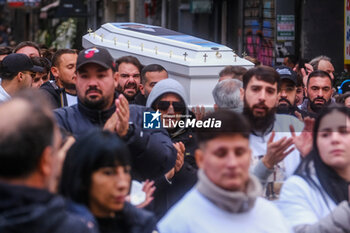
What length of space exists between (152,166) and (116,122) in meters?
0.54

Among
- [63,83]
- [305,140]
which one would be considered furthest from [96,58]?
[63,83]

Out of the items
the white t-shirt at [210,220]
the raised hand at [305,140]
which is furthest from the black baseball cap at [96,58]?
the white t-shirt at [210,220]

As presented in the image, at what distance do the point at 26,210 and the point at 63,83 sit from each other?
4787 millimetres

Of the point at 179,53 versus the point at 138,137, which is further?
the point at 179,53

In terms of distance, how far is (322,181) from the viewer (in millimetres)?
4199

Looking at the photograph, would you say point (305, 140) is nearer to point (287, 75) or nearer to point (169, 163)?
point (169, 163)

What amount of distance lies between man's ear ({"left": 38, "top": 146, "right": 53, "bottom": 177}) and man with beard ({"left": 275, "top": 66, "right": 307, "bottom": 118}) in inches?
107

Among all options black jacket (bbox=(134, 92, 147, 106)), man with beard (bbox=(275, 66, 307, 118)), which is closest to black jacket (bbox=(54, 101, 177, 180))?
man with beard (bbox=(275, 66, 307, 118))

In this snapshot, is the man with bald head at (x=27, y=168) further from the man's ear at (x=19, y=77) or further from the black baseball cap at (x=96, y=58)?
the man's ear at (x=19, y=77)

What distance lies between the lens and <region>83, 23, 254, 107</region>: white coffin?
8.09 m

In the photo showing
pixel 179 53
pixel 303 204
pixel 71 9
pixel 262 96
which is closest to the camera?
pixel 303 204

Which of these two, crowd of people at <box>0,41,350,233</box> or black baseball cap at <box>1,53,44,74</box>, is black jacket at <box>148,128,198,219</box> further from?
black baseball cap at <box>1,53,44,74</box>

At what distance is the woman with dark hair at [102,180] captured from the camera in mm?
3736

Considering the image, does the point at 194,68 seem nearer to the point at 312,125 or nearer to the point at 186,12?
the point at 312,125
